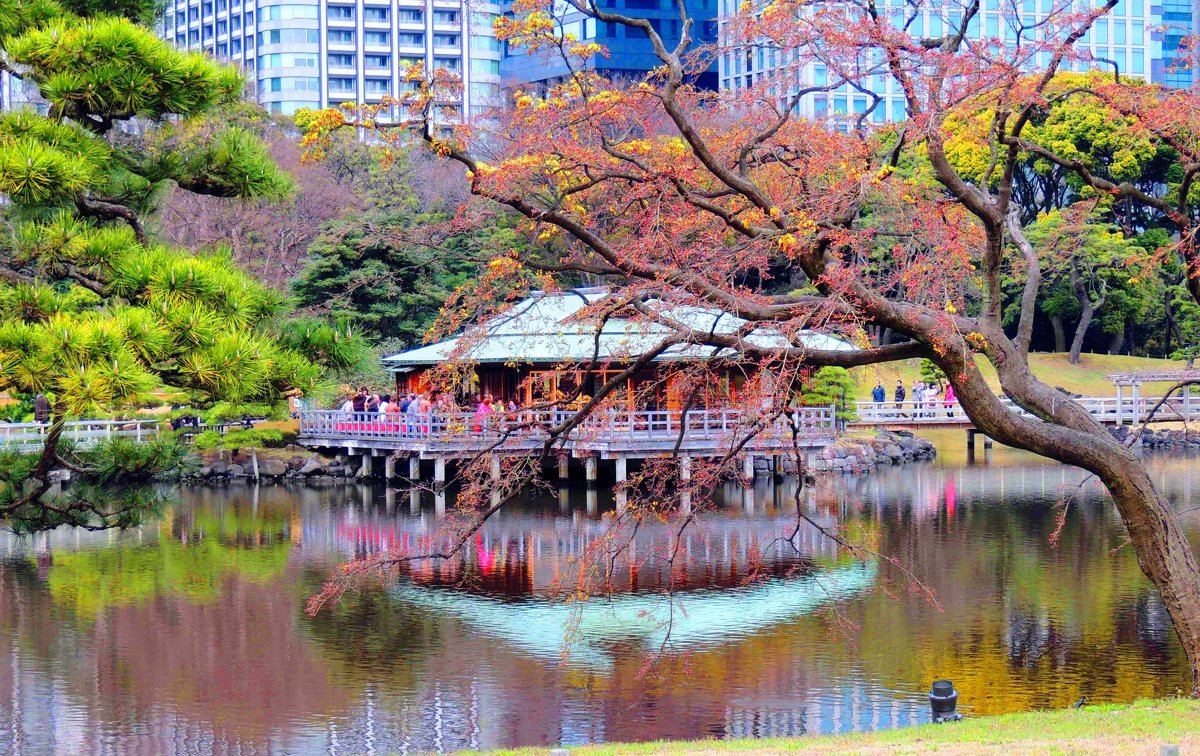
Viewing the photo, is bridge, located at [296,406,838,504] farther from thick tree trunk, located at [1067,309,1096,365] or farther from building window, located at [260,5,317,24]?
building window, located at [260,5,317,24]

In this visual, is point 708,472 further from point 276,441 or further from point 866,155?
point 276,441

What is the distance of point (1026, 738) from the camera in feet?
29.2

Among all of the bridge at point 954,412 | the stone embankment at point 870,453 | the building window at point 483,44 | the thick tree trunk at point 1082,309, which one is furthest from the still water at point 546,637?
the building window at point 483,44

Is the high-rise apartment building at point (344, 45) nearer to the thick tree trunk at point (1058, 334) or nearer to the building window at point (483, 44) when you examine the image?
the building window at point (483, 44)

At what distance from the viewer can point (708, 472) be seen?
35.7ft

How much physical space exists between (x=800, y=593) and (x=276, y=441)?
19.9m

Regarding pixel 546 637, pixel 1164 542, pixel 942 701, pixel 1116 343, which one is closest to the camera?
pixel 1164 542

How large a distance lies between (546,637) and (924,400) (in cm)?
2516

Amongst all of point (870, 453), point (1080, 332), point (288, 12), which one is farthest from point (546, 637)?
point (288, 12)

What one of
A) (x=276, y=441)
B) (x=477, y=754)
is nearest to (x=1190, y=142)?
(x=477, y=754)

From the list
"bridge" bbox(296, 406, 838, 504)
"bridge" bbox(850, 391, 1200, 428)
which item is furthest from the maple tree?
"bridge" bbox(850, 391, 1200, 428)

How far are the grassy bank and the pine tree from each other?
3.88 metres

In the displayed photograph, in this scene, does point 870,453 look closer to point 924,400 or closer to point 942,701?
point 924,400

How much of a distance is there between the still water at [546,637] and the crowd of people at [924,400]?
1197 cm
